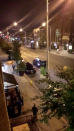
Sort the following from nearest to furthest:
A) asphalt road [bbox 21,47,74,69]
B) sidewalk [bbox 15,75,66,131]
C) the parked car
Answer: sidewalk [bbox 15,75,66,131], the parked car, asphalt road [bbox 21,47,74,69]

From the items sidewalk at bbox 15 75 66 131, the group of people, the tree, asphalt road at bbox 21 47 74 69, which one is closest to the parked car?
asphalt road at bbox 21 47 74 69

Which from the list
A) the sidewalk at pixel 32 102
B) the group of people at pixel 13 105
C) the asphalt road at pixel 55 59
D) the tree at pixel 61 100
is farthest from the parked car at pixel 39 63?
the tree at pixel 61 100

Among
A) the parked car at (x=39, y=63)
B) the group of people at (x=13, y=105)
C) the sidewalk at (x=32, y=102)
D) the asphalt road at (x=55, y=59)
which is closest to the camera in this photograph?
the sidewalk at (x=32, y=102)

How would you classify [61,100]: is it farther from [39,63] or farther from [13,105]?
[39,63]

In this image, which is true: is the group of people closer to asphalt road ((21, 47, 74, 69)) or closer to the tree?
the tree

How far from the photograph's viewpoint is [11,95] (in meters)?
7.89

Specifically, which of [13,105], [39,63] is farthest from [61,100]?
[39,63]

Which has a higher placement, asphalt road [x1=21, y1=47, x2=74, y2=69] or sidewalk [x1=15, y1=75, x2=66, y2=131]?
asphalt road [x1=21, y1=47, x2=74, y2=69]

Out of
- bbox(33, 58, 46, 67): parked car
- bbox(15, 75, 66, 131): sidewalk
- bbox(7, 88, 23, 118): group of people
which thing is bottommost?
bbox(15, 75, 66, 131): sidewalk

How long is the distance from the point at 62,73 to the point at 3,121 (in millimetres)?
2319

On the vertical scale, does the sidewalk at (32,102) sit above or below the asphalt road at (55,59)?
below

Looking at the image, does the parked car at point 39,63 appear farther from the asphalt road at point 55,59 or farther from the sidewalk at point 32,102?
the sidewalk at point 32,102

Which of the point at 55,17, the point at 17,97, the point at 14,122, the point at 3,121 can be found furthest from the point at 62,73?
the point at 55,17

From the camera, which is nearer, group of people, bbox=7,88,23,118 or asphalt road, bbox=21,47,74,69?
group of people, bbox=7,88,23,118
